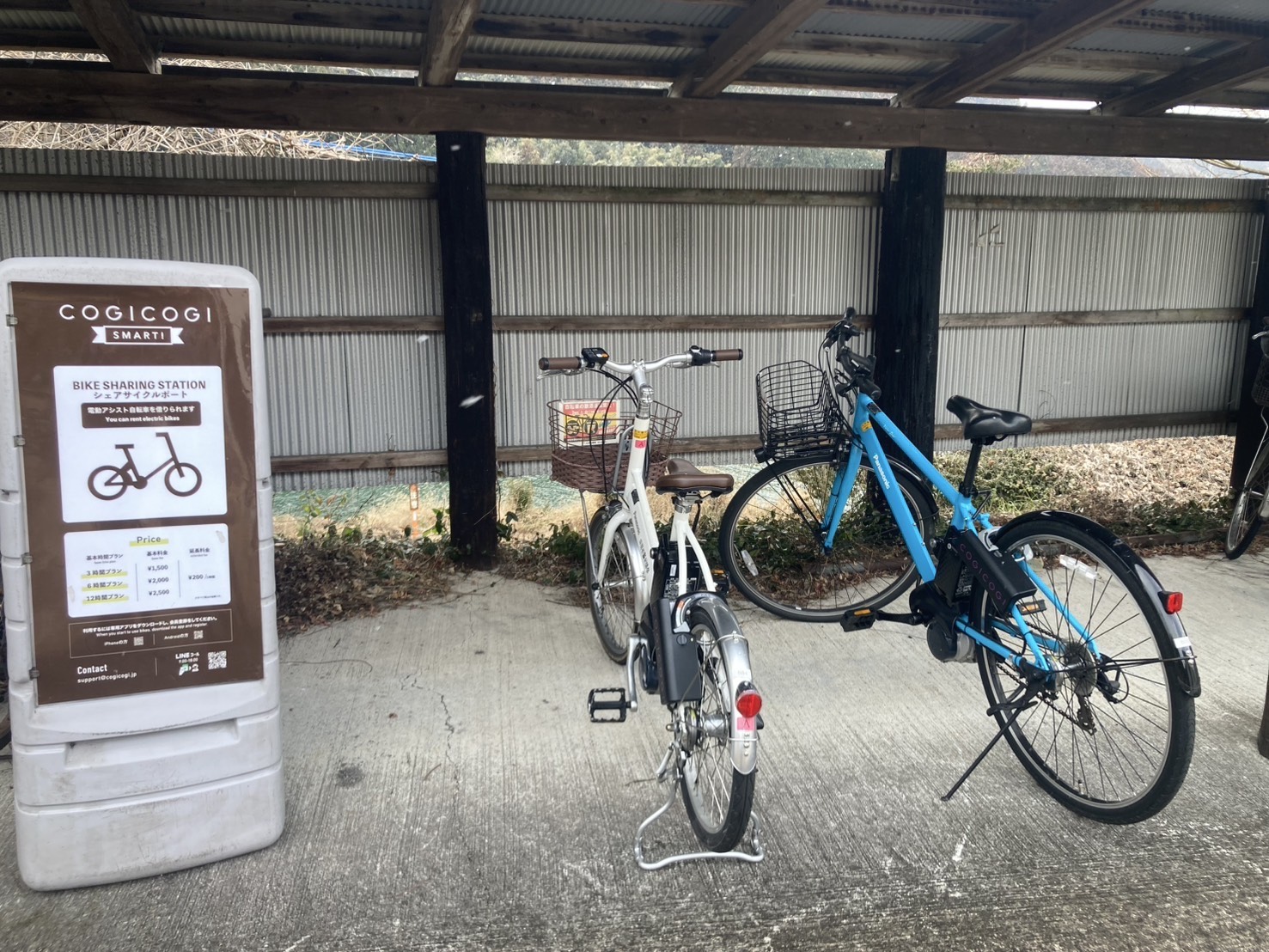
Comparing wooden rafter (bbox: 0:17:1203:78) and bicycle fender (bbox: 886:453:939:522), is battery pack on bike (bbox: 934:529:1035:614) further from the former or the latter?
wooden rafter (bbox: 0:17:1203:78)

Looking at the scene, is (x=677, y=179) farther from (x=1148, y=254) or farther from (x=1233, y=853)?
(x=1233, y=853)

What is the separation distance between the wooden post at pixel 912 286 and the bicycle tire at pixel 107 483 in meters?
3.88

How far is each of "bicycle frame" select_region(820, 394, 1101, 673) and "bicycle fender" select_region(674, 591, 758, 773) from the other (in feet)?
3.03

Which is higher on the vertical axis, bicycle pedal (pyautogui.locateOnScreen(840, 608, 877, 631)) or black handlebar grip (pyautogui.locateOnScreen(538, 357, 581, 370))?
black handlebar grip (pyautogui.locateOnScreen(538, 357, 581, 370))

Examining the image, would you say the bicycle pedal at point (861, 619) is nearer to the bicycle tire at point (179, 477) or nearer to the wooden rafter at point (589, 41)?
the bicycle tire at point (179, 477)

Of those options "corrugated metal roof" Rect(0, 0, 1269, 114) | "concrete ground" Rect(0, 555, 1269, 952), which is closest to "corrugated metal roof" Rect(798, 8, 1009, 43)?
"corrugated metal roof" Rect(0, 0, 1269, 114)

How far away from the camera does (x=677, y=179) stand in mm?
4906

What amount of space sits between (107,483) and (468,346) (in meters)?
2.47

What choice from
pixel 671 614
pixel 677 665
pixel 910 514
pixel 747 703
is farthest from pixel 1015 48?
pixel 747 703

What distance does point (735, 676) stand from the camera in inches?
89.1

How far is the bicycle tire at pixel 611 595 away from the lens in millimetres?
3682

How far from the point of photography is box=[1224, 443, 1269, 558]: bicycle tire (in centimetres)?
515

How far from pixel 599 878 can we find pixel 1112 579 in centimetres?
176

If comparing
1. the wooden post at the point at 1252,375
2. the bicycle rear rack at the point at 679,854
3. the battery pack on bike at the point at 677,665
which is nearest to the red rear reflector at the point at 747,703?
the battery pack on bike at the point at 677,665
